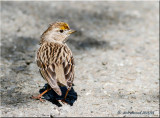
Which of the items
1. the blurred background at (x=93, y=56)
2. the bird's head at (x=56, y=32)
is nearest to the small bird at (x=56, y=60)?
the bird's head at (x=56, y=32)

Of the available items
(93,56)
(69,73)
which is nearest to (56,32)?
(69,73)

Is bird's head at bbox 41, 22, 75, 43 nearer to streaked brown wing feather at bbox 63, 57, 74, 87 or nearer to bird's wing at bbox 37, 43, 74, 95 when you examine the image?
bird's wing at bbox 37, 43, 74, 95

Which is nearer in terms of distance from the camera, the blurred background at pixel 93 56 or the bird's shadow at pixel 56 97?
the blurred background at pixel 93 56

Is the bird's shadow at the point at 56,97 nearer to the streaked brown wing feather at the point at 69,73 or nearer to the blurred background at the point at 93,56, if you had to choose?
the blurred background at the point at 93,56

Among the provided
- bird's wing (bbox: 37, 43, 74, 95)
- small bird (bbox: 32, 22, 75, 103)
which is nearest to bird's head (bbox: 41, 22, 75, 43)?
small bird (bbox: 32, 22, 75, 103)

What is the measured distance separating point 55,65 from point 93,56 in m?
2.94

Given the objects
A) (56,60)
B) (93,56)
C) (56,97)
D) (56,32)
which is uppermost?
(56,32)

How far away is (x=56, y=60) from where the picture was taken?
6.38 m

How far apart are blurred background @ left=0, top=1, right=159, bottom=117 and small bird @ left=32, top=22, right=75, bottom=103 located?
0.53 meters

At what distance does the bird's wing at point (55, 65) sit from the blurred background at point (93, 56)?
54cm

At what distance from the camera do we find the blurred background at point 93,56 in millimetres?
6348

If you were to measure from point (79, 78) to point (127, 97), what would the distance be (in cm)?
136

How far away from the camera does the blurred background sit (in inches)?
250

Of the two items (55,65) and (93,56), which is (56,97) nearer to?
(55,65)
